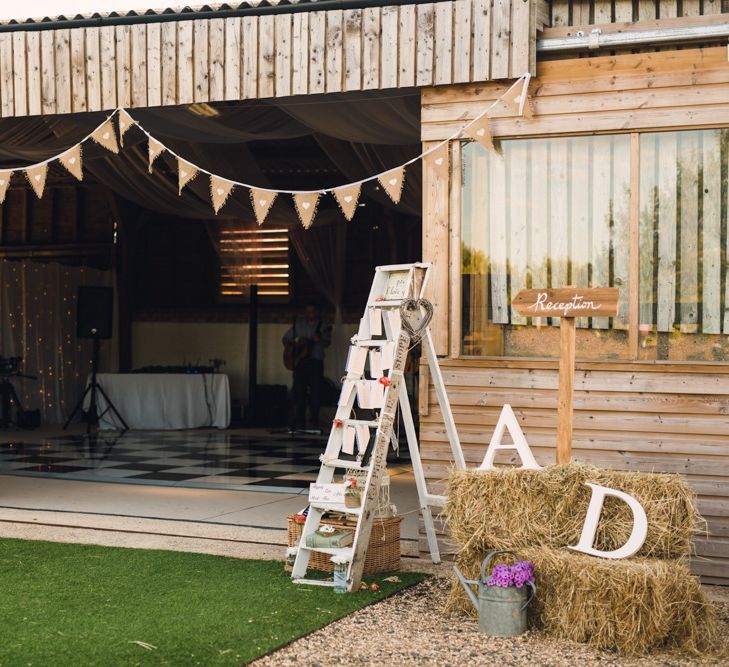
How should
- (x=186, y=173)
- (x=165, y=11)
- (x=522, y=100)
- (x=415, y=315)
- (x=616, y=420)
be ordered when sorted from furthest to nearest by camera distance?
(x=186, y=173) < (x=165, y=11) < (x=522, y=100) < (x=616, y=420) < (x=415, y=315)

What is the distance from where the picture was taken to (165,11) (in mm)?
6258

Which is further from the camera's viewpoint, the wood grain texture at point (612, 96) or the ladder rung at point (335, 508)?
the wood grain texture at point (612, 96)

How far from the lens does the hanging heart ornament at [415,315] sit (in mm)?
5016

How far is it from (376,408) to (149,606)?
137 cm

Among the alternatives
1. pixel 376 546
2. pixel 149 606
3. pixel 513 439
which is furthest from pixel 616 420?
pixel 149 606

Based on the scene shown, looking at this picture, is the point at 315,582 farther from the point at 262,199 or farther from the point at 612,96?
the point at 612,96

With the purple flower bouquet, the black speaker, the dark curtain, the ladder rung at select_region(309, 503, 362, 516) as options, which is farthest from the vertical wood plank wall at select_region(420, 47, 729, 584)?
the dark curtain

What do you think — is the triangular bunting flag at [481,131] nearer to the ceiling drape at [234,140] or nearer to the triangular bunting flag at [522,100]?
the triangular bunting flag at [522,100]

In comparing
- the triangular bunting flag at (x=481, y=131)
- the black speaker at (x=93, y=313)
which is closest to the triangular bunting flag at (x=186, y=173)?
the triangular bunting flag at (x=481, y=131)

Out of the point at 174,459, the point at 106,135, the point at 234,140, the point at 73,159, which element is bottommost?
the point at 174,459

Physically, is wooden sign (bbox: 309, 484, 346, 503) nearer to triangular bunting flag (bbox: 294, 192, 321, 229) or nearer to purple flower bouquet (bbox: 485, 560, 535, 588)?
purple flower bouquet (bbox: 485, 560, 535, 588)

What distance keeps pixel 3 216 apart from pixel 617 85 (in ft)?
37.0

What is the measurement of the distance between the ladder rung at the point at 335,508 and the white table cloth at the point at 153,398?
7.85m

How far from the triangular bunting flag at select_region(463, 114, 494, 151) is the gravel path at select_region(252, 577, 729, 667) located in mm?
2471
